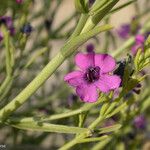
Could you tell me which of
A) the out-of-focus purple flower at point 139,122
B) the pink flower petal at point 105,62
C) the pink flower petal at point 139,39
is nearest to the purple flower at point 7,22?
the pink flower petal at point 139,39

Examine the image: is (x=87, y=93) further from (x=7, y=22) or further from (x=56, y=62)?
(x=7, y=22)

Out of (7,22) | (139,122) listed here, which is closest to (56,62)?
(7,22)

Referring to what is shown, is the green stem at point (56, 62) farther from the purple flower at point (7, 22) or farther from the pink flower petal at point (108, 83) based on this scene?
the purple flower at point (7, 22)

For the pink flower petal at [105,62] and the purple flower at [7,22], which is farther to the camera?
the purple flower at [7,22]

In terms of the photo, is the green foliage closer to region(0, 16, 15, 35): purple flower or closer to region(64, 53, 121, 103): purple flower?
region(64, 53, 121, 103): purple flower

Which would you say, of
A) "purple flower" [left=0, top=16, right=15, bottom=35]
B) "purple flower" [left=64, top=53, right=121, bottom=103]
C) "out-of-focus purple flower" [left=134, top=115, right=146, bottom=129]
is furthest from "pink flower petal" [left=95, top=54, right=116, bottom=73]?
"out-of-focus purple flower" [left=134, top=115, right=146, bottom=129]

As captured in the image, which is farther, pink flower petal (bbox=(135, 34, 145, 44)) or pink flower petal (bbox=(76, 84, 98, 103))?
pink flower petal (bbox=(135, 34, 145, 44))

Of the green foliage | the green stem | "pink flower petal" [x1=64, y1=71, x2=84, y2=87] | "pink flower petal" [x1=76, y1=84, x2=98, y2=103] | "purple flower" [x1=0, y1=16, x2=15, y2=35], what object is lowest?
"pink flower petal" [x1=76, y1=84, x2=98, y2=103]
